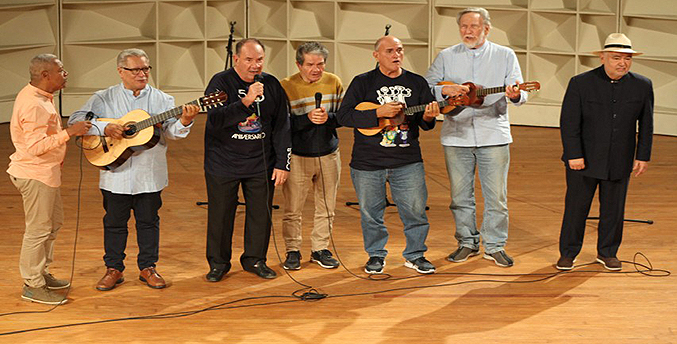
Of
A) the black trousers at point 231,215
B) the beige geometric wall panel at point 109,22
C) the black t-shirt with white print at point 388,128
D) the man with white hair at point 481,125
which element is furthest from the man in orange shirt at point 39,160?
the beige geometric wall panel at point 109,22

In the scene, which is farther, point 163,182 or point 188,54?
point 188,54

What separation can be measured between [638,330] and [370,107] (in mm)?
1885

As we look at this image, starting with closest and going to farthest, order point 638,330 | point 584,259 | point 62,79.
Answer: point 638,330
point 62,79
point 584,259

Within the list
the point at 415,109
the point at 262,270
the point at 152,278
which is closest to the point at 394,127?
the point at 415,109

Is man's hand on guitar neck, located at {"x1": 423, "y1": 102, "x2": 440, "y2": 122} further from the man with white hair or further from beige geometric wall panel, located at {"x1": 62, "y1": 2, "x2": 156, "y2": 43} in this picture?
beige geometric wall panel, located at {"x1": 62, "y1": 2, "x2": 156, "y2": 43}

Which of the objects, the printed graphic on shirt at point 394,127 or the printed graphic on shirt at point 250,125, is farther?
the printed graphic on shirt at point 394,127

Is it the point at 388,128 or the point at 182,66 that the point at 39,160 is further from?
the point at 182,66

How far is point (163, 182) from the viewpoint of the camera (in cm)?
508

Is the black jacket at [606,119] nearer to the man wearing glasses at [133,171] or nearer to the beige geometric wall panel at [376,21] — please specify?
the man wearing glasses at [133,171]

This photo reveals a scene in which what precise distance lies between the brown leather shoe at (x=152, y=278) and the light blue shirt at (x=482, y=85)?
1.91m

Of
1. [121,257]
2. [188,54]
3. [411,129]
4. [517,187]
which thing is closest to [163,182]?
A: [121,257]

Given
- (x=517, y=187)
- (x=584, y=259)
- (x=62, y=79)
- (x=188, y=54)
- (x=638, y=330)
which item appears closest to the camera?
(x=638, y=330)

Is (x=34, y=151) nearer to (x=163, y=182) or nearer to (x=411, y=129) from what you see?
(x=163, y=182)

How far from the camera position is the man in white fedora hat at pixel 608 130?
207 inches
